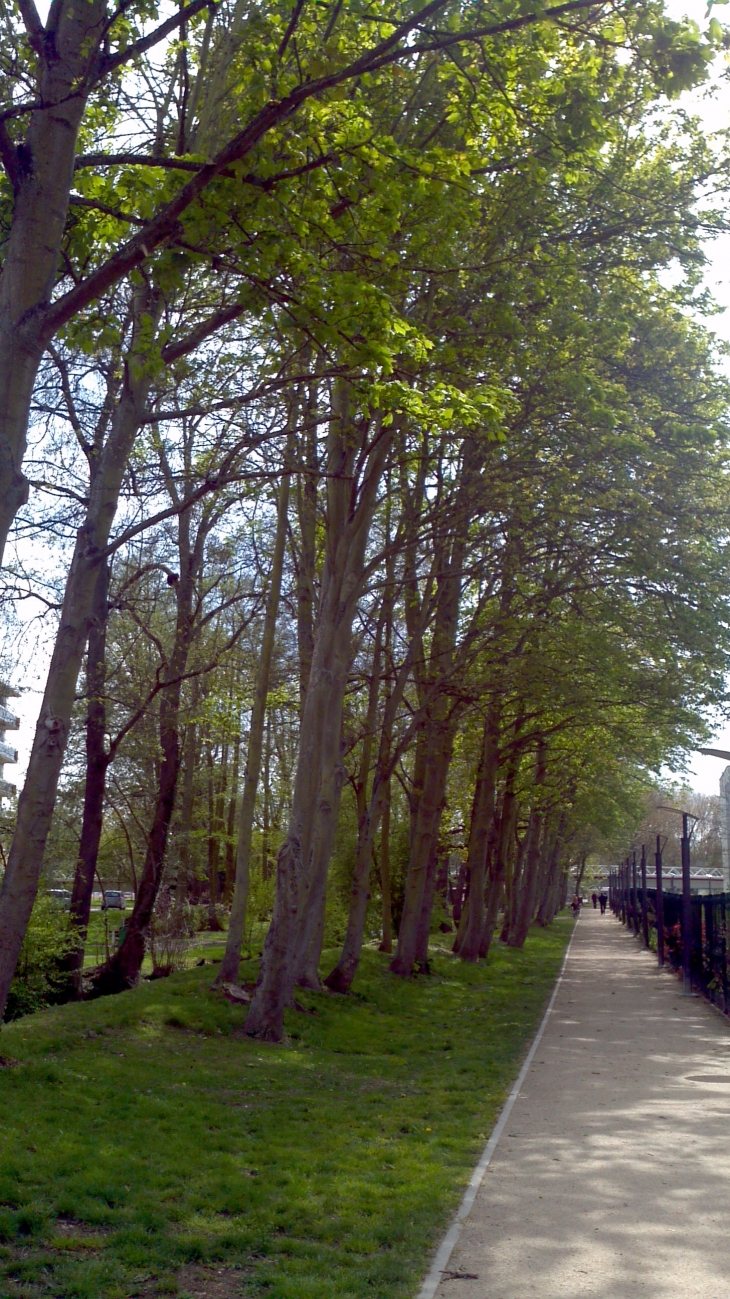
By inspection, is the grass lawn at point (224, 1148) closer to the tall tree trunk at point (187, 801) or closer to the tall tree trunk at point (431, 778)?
the tall tree trunk at point (187, 801)

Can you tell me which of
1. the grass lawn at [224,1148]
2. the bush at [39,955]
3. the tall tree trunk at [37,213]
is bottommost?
the grass lawn at [224,1148]

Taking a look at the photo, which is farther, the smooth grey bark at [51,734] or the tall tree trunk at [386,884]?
the tall tree trunk at [386,884]

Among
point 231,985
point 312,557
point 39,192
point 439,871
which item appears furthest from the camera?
point 439,871

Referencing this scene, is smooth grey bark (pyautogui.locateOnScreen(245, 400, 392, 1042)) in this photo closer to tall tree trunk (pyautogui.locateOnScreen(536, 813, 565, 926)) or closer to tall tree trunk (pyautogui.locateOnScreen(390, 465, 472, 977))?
tall tree trunk (pyautogui.locateOnScreen(390, 465, 472, 977))

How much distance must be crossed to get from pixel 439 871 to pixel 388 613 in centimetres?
2776

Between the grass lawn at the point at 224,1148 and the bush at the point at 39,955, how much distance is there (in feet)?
3.07

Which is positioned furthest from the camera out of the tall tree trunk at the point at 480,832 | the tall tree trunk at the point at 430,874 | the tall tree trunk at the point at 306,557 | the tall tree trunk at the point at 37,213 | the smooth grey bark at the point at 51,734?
the tall tree trunk at the point at 480,832

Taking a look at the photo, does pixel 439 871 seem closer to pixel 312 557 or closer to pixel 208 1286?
pixel 312 557

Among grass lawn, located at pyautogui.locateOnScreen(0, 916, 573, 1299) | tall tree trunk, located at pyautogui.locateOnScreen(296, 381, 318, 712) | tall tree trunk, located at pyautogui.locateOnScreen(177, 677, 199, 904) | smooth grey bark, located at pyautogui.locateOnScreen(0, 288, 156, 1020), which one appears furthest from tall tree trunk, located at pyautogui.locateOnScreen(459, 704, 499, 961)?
smooth grey bark, located at pyautogui.locateOnScreen(0, 288, 156, 1020)

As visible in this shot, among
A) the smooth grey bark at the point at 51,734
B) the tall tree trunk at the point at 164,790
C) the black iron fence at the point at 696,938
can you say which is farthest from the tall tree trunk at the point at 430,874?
the smooth grey bark at the point at 51,734

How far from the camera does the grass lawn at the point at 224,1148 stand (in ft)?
18.4

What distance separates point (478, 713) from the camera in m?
25.3

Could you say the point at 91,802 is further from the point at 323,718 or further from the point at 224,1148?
the point at 224,1148

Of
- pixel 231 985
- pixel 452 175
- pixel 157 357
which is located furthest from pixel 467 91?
pixel 231 985
